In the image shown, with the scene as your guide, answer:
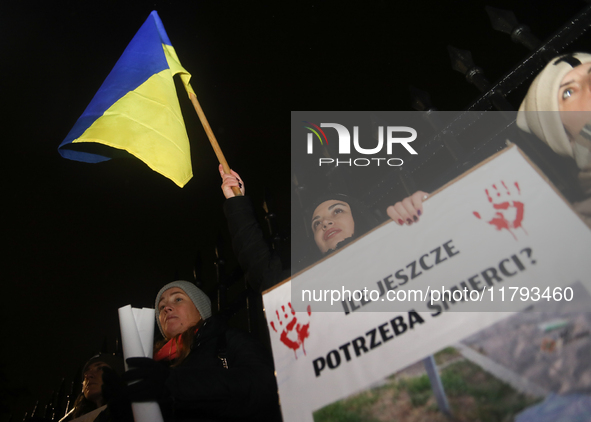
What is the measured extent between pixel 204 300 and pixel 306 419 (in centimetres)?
186

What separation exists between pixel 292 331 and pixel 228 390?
0.51m

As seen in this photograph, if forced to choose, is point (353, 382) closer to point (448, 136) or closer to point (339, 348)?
point (339, 348)

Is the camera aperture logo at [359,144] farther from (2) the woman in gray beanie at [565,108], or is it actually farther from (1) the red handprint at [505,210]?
(1) the red handprint at [505,210]

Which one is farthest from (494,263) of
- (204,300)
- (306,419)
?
(204,300)

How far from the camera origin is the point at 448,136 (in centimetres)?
222

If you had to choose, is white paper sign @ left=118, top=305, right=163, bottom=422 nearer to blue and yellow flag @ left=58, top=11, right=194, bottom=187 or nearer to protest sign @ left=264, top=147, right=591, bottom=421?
protest sign @ left=264, top=147, right=591, bottom=421

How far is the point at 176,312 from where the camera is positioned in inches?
118

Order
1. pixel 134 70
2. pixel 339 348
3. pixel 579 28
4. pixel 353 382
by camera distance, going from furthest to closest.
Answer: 1. pixel 134 70
2. pixel 579 28
3. pixel 339 348
4. pixel 353 382

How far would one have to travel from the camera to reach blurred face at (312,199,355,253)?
2639 millimetres

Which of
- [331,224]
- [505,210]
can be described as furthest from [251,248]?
[505,210]

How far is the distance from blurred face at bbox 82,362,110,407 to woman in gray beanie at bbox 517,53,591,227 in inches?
148

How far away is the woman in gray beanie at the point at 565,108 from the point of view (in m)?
1.71

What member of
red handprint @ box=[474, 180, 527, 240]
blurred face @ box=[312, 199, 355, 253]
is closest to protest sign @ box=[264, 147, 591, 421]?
red handprint @ box=[474, 180, 527, 240]

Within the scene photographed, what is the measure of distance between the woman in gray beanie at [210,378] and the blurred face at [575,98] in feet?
6.67
